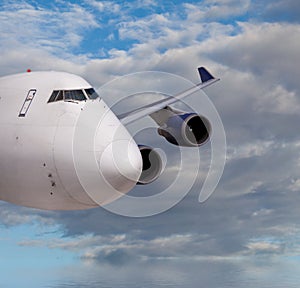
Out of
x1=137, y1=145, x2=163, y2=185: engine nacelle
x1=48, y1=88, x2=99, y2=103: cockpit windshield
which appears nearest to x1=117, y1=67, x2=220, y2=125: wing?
x1=137, y1=145, x2=163, y2=185: engine nacelle

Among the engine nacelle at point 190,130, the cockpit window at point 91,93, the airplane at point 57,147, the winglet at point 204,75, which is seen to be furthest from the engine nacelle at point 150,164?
the winglet at point 204,75

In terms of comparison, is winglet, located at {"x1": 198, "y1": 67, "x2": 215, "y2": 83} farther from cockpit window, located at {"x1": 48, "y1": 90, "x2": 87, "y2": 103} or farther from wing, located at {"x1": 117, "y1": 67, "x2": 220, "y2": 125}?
cockpit window, located at {"x1": 48, "y1": 90, "x2": 87, "y2": 103}

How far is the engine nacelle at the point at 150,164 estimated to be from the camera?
99.2 ft

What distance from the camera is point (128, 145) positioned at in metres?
24.8

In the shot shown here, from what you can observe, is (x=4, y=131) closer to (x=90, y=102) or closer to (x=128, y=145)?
(x=90, y=102)

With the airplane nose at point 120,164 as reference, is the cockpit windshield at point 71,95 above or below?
above

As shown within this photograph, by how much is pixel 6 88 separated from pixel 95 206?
21.7ft

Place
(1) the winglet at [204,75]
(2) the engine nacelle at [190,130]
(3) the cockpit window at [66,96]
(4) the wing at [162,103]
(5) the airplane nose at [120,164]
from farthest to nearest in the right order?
(1) the winglet at [204,75] < (2) the engine nacelle at [190,130] < (4) the wing at [162,103] < (3) the cockpit window at [66,96] < (5) the airplane nose at [120,164]

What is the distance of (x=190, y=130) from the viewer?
114 ft

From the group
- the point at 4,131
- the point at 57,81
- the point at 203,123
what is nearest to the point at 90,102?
the point at 57,81

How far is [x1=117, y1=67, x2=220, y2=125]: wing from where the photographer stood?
3417 centimetres

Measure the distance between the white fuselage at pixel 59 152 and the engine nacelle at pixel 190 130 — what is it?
26.5 ft

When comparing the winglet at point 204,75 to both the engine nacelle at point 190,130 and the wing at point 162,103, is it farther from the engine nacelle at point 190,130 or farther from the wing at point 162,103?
the engine nacelle at point 190,130

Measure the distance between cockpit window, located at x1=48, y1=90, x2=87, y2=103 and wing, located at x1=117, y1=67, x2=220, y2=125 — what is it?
5.95 meters
